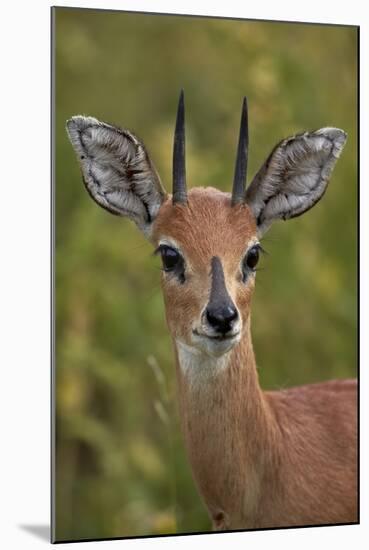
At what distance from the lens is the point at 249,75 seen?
8938mm

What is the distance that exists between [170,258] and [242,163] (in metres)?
0.57

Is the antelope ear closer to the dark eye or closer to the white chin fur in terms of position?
the dark eye

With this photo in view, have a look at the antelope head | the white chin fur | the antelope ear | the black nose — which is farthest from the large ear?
the black nose

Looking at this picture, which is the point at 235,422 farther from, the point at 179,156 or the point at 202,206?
the point at 179,156

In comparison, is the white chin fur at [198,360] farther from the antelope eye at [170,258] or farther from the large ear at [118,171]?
the large ear at [118,171]

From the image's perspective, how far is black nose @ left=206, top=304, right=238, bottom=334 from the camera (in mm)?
5969

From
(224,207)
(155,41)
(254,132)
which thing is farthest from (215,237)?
(155,41)

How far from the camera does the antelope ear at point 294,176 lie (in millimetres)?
6691

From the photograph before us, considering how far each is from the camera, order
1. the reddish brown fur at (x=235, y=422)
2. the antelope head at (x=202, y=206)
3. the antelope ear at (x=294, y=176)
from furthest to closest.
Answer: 1. the antelope ear at (x=294, y=176)
2. the reddish brown fur at (x=235, y=422)
3. the antelope head at (x=202, y=206)

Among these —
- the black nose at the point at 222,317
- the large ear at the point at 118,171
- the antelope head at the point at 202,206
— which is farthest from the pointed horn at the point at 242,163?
the black nose at the point at 222,317

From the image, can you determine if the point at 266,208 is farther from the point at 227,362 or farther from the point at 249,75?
the point at 249,75

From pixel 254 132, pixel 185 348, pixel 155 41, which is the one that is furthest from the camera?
pixel 155 41

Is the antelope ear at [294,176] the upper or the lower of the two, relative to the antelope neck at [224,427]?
upper

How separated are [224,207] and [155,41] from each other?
3.05 meters
